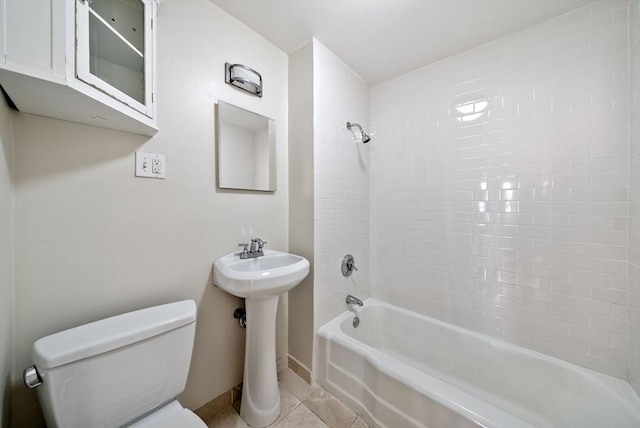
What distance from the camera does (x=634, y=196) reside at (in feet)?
3.50

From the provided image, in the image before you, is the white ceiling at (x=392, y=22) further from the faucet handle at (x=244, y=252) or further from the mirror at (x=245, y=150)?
the faucet handle at (x=244, y=252)

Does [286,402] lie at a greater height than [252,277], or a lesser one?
lesser

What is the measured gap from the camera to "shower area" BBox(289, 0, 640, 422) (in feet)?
3.72

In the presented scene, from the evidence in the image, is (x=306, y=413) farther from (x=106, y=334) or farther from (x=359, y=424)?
(x=106, y=334)

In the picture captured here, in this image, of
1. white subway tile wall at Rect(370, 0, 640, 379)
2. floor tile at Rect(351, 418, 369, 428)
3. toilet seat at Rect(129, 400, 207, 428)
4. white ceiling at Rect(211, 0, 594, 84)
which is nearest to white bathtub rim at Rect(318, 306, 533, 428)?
floor tile at Rect(351, 418, 369, 428)

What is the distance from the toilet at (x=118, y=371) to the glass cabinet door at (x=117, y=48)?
2.67ft

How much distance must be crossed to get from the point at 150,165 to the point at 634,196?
7.54 feet

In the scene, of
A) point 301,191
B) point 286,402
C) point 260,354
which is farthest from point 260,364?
point 301,191

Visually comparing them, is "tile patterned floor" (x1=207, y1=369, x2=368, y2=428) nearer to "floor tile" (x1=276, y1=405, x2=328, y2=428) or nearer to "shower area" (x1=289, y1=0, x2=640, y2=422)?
"floor tile" (x1=276, y1=405, x2=328, y2=428)

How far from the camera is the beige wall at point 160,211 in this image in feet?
2.62

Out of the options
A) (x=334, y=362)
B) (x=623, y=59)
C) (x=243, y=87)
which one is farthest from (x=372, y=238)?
(x=623, y=59)

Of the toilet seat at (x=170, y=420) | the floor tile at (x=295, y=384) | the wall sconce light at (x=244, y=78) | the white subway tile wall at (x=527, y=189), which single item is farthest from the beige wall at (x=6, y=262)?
the white subway tile wall at (x=527, y=189)

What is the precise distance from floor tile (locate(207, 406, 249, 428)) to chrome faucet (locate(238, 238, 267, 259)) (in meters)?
0.89

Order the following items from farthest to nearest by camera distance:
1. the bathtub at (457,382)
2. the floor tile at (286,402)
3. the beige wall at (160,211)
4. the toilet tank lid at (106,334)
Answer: the floor tile at (286,402)
the bathtub at (457,382)
the beige wall at (160,211)
the toilet tank lid at (106,334)
